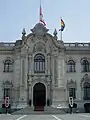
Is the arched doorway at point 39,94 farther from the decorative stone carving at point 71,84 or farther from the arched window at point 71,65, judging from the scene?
the arched window at point 71,65

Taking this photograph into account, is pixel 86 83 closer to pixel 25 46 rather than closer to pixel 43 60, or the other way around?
pixel 43 60

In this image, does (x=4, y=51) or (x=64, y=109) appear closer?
(x=64, y=109)

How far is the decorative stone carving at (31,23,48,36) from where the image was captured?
162ft

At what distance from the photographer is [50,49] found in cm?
4900

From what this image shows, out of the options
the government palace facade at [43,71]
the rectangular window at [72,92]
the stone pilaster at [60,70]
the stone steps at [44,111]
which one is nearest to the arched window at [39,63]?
the government palace facade at [43,71]

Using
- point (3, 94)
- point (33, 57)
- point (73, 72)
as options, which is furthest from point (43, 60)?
point (3, 94)

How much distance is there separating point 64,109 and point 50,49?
10577 mm

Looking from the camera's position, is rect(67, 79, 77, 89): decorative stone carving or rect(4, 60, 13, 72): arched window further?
rect(4, 60, 13, 72): arched window

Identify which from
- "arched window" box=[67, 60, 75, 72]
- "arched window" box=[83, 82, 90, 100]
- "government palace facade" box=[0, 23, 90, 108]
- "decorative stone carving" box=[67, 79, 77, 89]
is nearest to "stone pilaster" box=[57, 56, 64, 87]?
"government palace facade" box=[0, 23, 90, 108]

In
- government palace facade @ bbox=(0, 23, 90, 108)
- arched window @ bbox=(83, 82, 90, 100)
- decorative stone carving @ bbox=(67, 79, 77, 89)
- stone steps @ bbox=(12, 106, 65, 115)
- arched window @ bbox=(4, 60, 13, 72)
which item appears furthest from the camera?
arched window @ bbox=(4, 60, 13, 72)

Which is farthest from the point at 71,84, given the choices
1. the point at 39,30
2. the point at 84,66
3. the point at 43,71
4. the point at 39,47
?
the point at 39,30

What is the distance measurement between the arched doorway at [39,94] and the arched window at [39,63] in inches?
94.9

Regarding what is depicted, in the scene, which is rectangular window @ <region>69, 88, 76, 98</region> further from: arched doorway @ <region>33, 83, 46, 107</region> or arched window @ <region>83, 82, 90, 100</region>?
arched doorway @ <region>33, 83, 46, 107</region>

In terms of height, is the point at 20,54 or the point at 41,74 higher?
the point at 20,54
